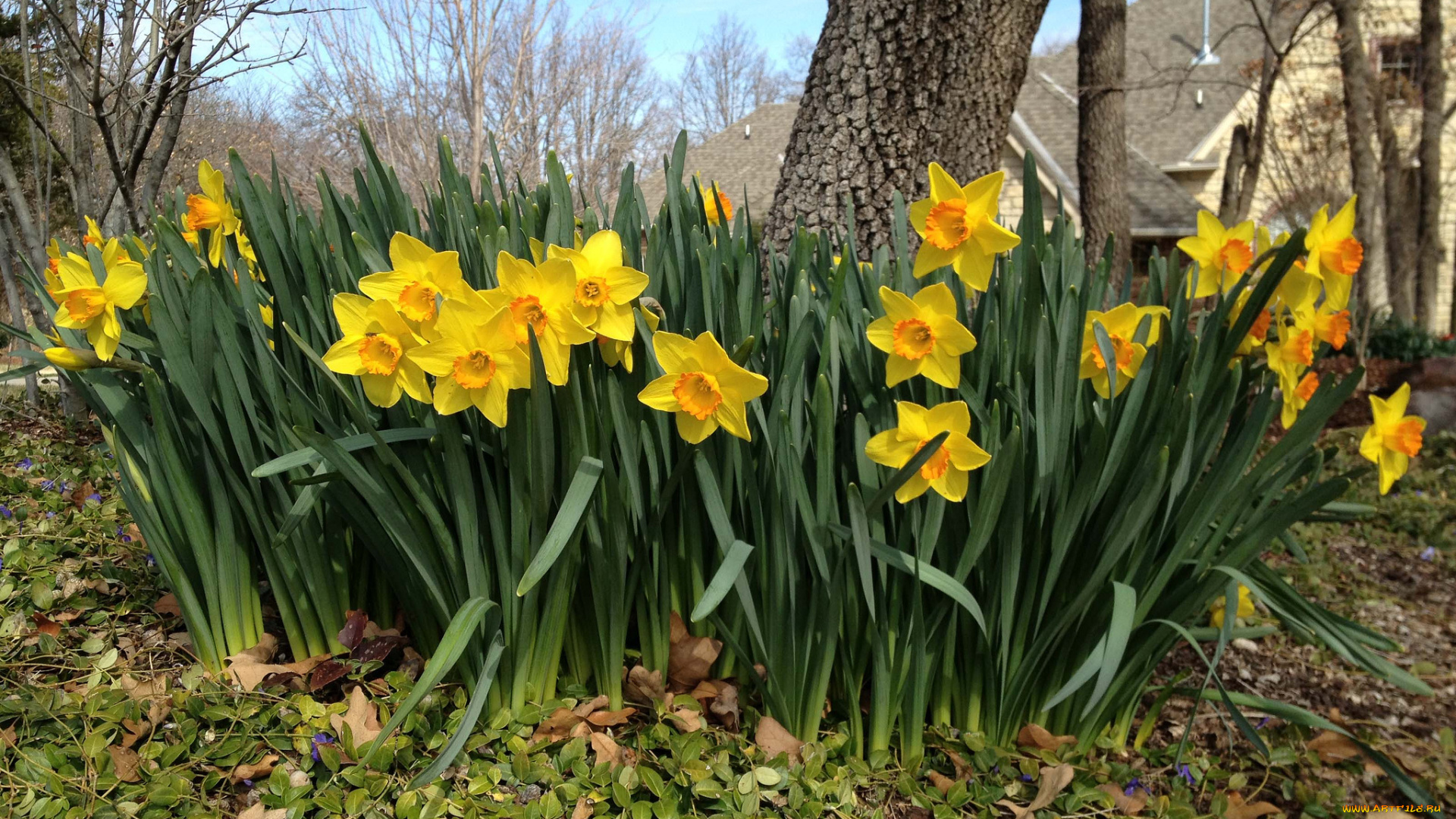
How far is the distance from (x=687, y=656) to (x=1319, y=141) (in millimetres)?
16976

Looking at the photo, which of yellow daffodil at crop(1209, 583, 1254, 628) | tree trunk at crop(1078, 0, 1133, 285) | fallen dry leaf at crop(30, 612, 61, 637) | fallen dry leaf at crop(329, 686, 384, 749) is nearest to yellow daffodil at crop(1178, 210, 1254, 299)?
yellow daffodil at crop(1209, 583, 1254, 628)

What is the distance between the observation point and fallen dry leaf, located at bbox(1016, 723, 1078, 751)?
62.6 inches

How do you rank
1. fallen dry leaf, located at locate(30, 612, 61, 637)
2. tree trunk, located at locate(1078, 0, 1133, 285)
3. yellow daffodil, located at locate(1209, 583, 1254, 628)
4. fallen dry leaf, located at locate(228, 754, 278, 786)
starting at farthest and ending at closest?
tree trunk, located at locate(1078, 0, 1133, 285)
yellow daffodil, located at locate(1209, 583, 1254, 628)
fallen dry leaf, located at locate(30, 612, 61, 637)
fallen dry leaf, located at locate(228, 754, 278, 786)

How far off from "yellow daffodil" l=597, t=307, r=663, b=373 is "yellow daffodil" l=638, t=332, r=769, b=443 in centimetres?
9

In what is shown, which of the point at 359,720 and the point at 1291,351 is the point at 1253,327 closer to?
the point at 1291,351

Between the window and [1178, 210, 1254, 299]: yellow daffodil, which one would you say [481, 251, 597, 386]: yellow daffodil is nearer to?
[1178, 210, 1254, 299]: yellow daffodil

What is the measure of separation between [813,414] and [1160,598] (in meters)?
0.74

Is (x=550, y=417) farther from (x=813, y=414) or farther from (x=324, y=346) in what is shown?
(x=324, y=346)

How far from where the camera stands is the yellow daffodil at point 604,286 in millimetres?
1188

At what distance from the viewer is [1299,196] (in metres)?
12.7

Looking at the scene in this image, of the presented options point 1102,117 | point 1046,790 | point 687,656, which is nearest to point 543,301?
point 687,656

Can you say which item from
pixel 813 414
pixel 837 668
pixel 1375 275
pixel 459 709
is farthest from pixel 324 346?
pixel 1375 275

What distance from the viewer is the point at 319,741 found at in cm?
142

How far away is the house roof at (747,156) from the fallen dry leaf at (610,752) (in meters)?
16.4
